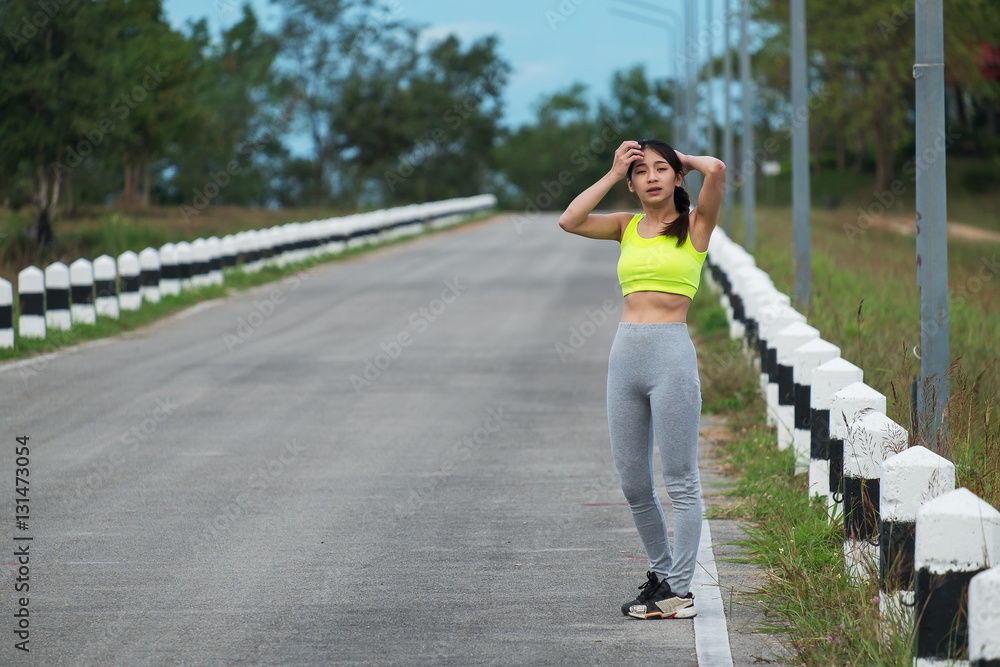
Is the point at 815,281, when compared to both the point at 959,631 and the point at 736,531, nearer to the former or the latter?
the point at 736,531

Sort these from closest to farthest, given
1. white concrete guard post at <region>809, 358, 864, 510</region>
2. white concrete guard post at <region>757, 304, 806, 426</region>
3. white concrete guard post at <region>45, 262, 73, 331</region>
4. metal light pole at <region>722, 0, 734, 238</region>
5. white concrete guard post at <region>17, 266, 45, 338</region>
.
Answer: white concrete guard post at <region>809, 358, 864, 510</region> → white concrete guard post at <region>757, 304, 806, 426</region> → white concrete guard post at <region>17, 266, 45, 338</region> → white concrete guard post at <region>45, 262, 73, 331</region> → metal light pole at <region>722, 0, 734, 238</region>

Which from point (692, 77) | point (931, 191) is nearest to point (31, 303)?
point (931, 191)

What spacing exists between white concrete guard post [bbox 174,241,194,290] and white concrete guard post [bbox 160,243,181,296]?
19.3 inches

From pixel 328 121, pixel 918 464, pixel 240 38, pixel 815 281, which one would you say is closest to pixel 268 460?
pixel 918 464

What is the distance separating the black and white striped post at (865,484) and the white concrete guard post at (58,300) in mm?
11498

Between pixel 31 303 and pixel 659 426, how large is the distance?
1075 cm

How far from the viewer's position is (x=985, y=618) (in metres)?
3.83

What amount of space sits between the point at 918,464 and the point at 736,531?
104 inches

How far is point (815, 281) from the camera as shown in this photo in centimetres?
1761

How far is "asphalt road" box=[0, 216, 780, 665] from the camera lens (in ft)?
18.5

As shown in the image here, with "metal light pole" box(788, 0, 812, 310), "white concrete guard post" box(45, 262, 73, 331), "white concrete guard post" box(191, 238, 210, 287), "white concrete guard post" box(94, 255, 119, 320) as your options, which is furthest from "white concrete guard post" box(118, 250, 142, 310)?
"metal light pole" box(788, 0, 812, 310)

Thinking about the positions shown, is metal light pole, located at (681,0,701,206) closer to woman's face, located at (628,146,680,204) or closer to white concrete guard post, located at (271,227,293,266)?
white concrete guard post, located at (271,227,293,266)

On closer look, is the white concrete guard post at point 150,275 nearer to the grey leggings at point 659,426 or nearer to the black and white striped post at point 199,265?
the black and white striped post at point 199,265

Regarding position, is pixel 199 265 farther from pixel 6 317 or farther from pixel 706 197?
pixel 706 197
